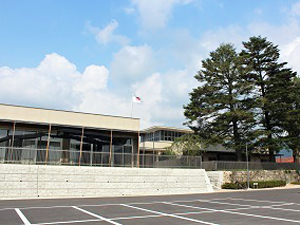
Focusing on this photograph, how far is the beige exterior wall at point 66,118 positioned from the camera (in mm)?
23109

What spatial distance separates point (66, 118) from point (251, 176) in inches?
825

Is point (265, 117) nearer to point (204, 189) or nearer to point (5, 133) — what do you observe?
point (204, 189)

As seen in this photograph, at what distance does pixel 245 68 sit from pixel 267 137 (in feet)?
28.7

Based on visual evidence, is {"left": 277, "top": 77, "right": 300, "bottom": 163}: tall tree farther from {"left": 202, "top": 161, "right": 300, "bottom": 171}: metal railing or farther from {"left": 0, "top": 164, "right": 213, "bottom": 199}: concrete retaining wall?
{"left": 0, "top": 164, "right": 213, "bottom": 199}: concrete retaining wall

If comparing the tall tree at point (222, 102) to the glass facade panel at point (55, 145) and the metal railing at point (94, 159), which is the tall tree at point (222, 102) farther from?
the glass facade panel at point (55, 145)

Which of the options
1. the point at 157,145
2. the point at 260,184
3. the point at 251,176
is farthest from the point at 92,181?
the point at 157,145

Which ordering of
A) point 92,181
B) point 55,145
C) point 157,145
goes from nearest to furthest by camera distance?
1. point 92,181
2. point 55,145
3. point 157,145

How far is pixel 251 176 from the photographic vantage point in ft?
103

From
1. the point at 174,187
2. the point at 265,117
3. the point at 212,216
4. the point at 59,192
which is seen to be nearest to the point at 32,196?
the point at 59,192

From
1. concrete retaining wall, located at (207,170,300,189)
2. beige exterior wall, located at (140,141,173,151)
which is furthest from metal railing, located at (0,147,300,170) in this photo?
beige exterior wall, located at (140,141,173,151)

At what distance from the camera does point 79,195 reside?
2062 centimetres

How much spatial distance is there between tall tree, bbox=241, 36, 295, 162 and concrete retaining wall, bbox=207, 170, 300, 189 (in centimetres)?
266

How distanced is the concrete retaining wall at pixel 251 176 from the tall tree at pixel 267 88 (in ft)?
8.73

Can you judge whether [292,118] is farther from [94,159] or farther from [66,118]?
[66,118]
